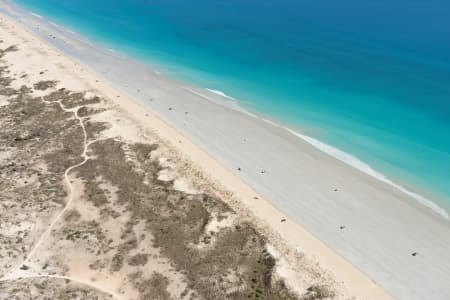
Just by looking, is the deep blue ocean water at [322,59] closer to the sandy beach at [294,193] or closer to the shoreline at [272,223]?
the sandy beach at [294,193]

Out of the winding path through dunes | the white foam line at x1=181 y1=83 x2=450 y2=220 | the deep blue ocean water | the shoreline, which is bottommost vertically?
the winding path through dunes

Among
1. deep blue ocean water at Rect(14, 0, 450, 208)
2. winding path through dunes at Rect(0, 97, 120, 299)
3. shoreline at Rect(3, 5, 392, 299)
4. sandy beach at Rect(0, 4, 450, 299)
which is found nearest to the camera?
winding path through dunes at Rect(0, 97, 120, 299)

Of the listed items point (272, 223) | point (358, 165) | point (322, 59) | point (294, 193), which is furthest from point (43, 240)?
point (322, 59)

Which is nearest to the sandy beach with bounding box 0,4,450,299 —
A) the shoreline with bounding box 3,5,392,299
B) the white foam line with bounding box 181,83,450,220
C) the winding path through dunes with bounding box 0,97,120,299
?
the shoreline with bounding box 3,5,392,299

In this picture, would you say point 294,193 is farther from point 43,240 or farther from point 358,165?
point 43,240

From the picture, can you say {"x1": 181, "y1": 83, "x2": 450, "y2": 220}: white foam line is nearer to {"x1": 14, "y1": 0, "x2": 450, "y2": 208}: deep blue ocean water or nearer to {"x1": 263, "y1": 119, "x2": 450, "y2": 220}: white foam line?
{"x1": 263, "y1": 119, "x2": 450, "y2": 220}: white foam line
